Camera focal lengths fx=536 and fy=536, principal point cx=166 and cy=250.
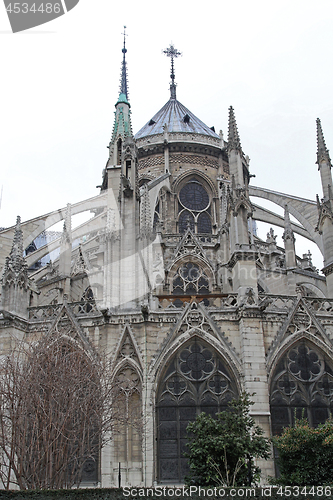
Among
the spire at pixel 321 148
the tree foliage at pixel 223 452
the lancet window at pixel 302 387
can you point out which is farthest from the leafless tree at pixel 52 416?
the spire at pixel 321 148

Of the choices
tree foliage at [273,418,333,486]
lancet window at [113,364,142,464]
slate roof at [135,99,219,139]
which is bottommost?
tree foliage at [273,418,333,486]

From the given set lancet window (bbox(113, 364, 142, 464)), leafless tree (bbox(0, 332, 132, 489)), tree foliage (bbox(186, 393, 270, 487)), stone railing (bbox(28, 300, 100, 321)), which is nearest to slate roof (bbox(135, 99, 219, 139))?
stone railing (bbox(28, 300, 100, 321))

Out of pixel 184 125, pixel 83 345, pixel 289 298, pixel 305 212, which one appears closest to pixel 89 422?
pixel 83 345

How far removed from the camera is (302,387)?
17.3 meters

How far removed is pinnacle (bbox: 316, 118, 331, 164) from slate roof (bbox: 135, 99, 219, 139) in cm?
1395

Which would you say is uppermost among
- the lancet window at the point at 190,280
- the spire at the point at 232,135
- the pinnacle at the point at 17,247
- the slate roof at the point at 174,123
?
the slate roof at the point at 174,123

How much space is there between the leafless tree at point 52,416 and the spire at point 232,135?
414 inches

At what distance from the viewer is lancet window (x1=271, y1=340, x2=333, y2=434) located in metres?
17.1

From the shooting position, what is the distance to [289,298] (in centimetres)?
1903

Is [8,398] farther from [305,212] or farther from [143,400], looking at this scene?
[305,212]

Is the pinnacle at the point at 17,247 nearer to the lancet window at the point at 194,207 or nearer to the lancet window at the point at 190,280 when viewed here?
the lancet window at the point at 190,280

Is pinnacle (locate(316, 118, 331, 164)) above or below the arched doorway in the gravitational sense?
above

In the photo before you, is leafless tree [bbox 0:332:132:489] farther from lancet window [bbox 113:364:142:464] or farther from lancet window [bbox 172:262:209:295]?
lancet window [bbox 172:262:209:295]

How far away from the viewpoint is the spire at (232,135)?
70.4ft
